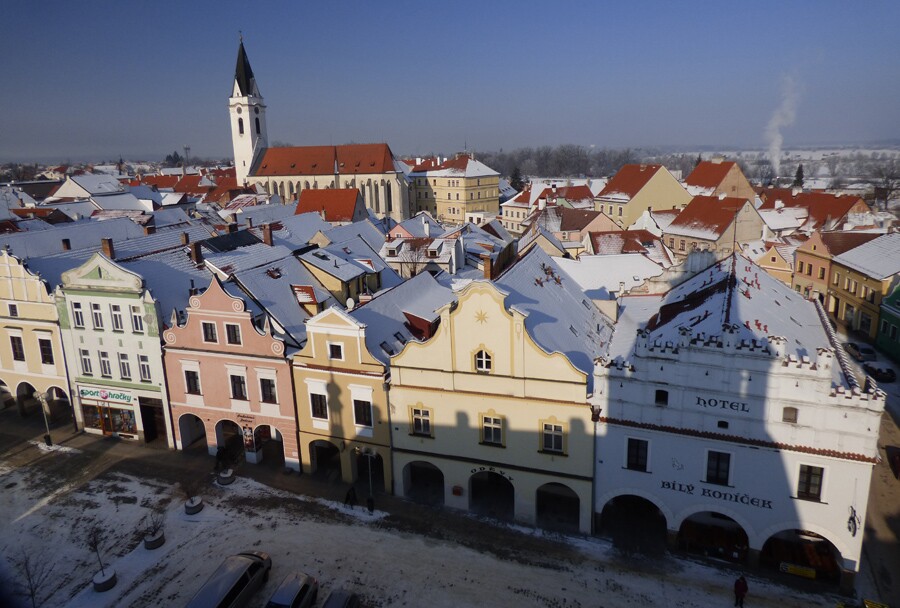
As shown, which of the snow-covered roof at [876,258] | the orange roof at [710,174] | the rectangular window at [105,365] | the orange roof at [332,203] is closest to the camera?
the rectangular window at [105,365]

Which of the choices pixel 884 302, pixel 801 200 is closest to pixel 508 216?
pixel 801 200

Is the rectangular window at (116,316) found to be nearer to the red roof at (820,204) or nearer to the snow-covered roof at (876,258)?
the snow-covered roof at (876,258)

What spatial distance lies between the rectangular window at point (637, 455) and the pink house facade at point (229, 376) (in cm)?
1582

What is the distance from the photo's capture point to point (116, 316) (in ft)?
107

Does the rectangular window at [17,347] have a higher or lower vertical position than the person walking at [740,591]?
higher

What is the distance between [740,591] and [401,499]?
47.5 feet

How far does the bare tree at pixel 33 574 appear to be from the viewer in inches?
888

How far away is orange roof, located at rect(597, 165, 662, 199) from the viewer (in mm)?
87938

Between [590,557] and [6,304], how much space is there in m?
35.6

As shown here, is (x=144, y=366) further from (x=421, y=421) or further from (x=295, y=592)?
(x=295, y=592)

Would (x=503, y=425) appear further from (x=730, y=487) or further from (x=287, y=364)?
(x=287, y=364)

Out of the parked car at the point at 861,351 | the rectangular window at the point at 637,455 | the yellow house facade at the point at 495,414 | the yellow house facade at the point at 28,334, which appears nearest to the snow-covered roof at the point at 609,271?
the parked car at the point at 861,351

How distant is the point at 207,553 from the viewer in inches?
981

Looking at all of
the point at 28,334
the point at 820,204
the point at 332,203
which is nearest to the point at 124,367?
the point at 28,334
